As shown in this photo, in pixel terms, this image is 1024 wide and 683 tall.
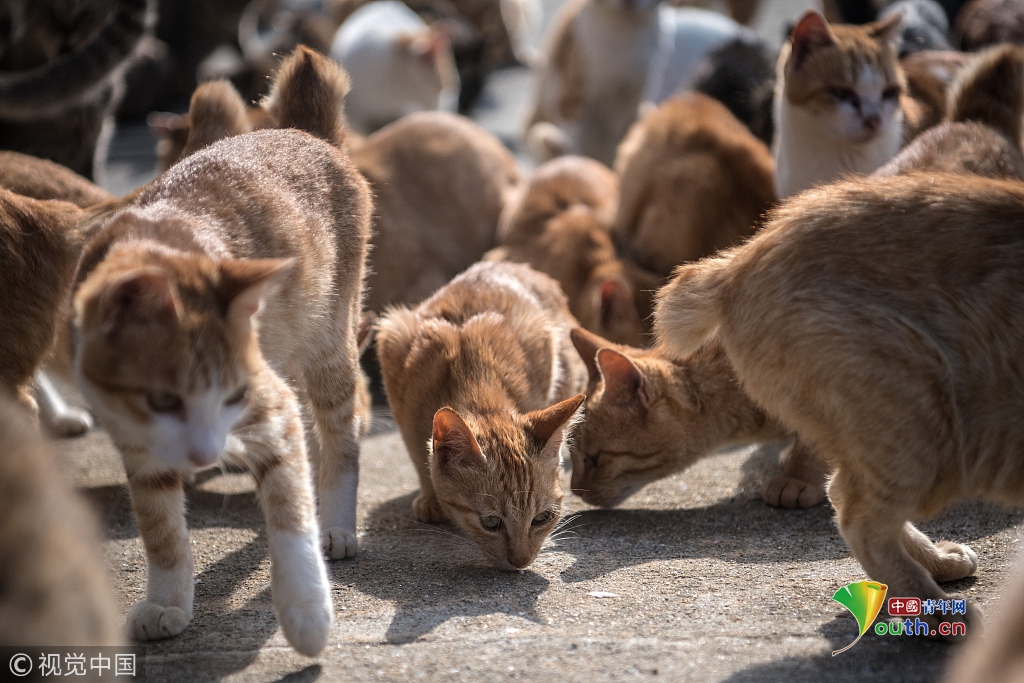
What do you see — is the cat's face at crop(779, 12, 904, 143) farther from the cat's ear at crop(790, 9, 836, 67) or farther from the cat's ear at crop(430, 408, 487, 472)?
Result: the cat's ear at crop(430, 408, 487, 472)

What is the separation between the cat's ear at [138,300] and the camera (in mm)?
2037

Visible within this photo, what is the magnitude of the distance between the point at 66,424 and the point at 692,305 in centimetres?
330

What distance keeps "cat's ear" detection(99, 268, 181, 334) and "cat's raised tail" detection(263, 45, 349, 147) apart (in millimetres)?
1726

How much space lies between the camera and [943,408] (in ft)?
7.73

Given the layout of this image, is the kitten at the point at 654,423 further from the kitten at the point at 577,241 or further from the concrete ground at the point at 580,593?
the kitten at the point at 577,241

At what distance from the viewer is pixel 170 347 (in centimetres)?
211

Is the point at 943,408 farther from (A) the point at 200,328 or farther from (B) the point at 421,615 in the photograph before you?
(A) the point at 200,328

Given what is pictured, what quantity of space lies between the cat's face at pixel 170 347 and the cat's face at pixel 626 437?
5.73ft

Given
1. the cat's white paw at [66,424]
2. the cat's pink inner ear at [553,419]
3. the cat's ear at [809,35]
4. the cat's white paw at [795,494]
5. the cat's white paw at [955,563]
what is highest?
the cat's ear at [809,35]

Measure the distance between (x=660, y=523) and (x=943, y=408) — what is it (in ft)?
4.71

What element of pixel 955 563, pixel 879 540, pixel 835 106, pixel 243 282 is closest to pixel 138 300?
pixel 243 282

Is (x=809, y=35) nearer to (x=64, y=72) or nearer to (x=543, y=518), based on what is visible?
(x=543, y=518)

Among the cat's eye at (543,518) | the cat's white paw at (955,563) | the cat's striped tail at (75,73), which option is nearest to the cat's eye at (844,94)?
the cat's white paw at (955,563)

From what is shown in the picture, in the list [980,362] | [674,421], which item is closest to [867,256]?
[980,362]
